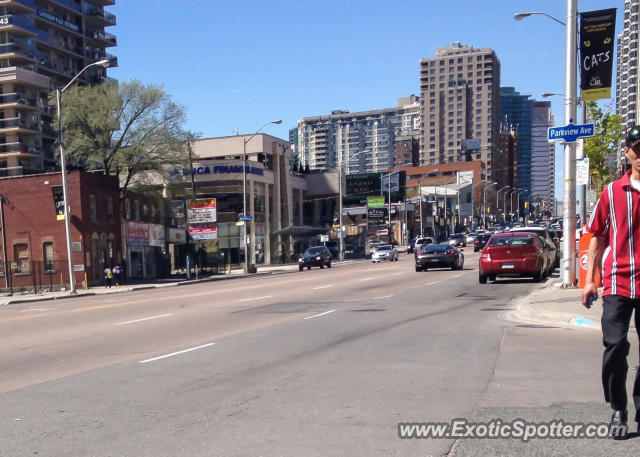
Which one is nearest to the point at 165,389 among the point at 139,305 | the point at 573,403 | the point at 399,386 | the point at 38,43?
the point at 399,386

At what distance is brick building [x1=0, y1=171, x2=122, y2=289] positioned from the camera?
41.3 m

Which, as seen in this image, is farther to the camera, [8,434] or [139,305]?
[139,305]

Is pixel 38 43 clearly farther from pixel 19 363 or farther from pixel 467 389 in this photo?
pixel 467 389

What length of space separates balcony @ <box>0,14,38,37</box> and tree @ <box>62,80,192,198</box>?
28.4 metres

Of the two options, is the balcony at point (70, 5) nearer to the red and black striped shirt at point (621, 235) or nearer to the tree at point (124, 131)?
the tree at point (124, 131)

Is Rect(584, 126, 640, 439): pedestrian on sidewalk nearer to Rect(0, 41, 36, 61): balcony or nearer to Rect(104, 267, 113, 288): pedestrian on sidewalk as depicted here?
Rect(104, 267, 113, 288): pedestrian on sidewalk

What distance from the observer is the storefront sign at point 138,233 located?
46.6m

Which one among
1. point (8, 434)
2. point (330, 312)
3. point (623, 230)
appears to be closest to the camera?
point (623, 230)

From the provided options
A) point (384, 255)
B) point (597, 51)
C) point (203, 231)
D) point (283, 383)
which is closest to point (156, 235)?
point (203, 231)

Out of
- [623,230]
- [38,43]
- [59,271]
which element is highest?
[38,43]

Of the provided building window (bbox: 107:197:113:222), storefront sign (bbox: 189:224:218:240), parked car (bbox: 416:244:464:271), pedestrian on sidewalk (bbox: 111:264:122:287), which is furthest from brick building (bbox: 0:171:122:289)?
parked car (bbox: 416:244:464:271)

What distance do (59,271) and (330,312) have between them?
3018cm

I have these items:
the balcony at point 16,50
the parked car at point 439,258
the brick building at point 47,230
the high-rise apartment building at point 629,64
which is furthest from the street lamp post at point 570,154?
the high-rise apartment building at point 629,64

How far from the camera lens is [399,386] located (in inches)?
300
